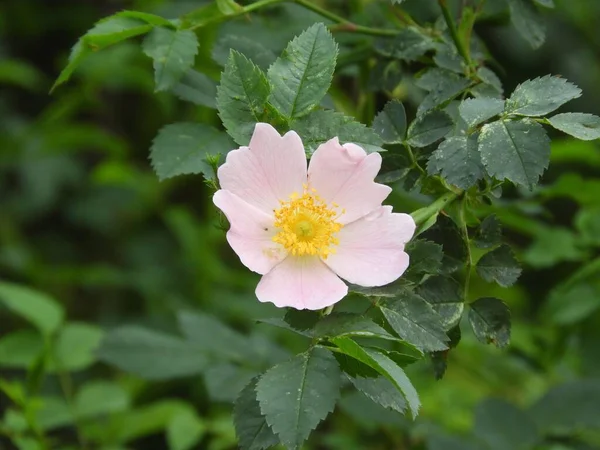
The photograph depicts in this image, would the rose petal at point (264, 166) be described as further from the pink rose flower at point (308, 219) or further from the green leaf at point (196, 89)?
the green leaf at point (196, 89)

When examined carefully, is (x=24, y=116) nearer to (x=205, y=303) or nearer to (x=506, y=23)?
(x=205, y=303)

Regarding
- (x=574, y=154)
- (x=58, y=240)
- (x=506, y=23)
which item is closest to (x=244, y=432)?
(x=506, y=23)

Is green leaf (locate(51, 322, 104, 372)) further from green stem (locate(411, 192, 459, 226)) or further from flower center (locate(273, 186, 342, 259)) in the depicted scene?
green stem (locate(411, 192, 459, 226))

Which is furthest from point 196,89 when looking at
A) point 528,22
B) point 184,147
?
point 528,22

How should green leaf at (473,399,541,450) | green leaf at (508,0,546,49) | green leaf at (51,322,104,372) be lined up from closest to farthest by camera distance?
green leaf at (508,0,546,49) < green leaf at (473,399,541,450) < green leaf at (51,322,104,372)

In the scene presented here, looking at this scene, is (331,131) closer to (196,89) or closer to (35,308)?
(196,89)

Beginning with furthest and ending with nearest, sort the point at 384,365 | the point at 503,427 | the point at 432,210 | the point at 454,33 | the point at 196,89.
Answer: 1. the point at 503,427
2. the point at 196,89
3. the point at 454,33
4. the point at 432,210
5. the point at 384,365

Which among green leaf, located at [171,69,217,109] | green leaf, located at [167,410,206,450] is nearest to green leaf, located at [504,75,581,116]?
green leaf, located at [171,69,217,109]
